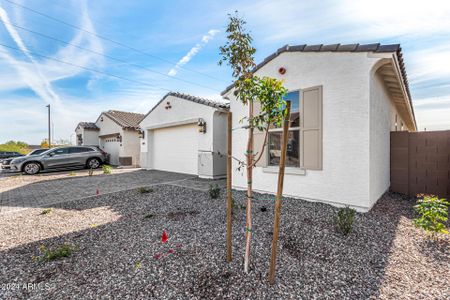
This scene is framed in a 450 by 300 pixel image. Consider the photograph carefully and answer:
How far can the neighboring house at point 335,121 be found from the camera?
4352 mm

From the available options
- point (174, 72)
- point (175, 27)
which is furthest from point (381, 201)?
point (174, 72)

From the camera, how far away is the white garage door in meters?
16.0

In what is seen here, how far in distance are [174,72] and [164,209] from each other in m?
12.6

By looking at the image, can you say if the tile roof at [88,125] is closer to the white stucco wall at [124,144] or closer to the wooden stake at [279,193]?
the white stucco wall at [124,144]

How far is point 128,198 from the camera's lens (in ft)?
19.4

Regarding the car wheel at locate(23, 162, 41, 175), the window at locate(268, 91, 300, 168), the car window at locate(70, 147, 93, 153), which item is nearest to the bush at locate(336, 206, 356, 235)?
the window at locate(268, 91, 300, 168)

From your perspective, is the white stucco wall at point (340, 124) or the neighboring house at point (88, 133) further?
the neighboring house at point (88, 133)

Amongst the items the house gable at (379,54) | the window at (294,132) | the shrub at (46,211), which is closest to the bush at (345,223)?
the window at (294,132)

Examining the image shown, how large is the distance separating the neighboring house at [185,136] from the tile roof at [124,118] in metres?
3.34

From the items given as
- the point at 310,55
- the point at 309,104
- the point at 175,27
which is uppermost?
the point at 175,27

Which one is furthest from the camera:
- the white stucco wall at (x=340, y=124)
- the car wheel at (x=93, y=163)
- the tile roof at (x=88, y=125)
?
the tile roof at (x=88, y=125)

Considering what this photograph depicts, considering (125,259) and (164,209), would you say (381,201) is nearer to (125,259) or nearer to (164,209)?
(164,209)

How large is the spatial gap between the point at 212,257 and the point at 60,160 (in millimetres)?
13259

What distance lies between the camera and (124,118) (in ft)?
55.1
